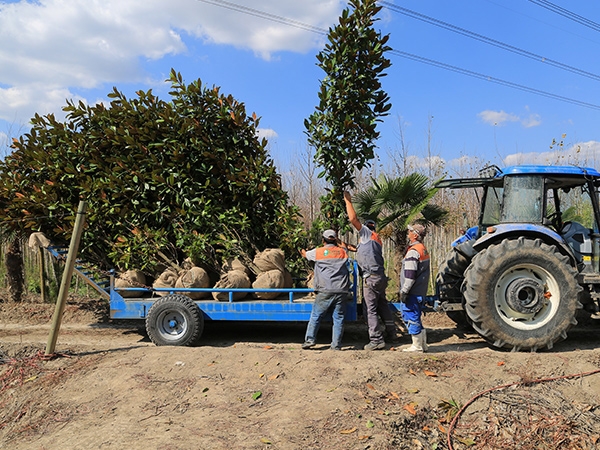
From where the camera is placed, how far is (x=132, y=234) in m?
8.05

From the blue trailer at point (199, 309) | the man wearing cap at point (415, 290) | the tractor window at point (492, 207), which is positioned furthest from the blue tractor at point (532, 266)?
the blue trailer at point (199, 309)

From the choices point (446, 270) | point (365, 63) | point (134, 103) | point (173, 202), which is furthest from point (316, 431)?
point (134, 103)

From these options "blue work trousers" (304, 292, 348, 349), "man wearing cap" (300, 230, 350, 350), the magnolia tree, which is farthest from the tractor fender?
the magnolia tree

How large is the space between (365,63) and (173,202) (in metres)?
3.78

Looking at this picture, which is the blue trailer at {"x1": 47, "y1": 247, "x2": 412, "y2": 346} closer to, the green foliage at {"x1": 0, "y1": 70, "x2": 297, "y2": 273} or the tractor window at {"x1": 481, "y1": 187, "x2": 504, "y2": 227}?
the green foliage at {"x1": 0, "y1": 70, "x2": 297, "y2": 273}

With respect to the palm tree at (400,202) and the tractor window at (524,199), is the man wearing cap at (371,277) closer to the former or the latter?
the tractor window at (524,199)

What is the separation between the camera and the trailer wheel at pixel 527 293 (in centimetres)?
642

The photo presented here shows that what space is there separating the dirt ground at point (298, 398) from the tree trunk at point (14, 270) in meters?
4.85

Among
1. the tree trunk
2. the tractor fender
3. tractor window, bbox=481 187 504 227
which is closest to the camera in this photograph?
the tractor fender

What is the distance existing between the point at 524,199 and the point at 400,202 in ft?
8.88

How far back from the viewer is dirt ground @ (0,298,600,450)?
4461 mm

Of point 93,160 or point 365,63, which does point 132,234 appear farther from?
point 365,63

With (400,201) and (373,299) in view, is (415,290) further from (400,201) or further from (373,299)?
(400,201)

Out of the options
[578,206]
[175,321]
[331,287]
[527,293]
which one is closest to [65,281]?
[175,321]
